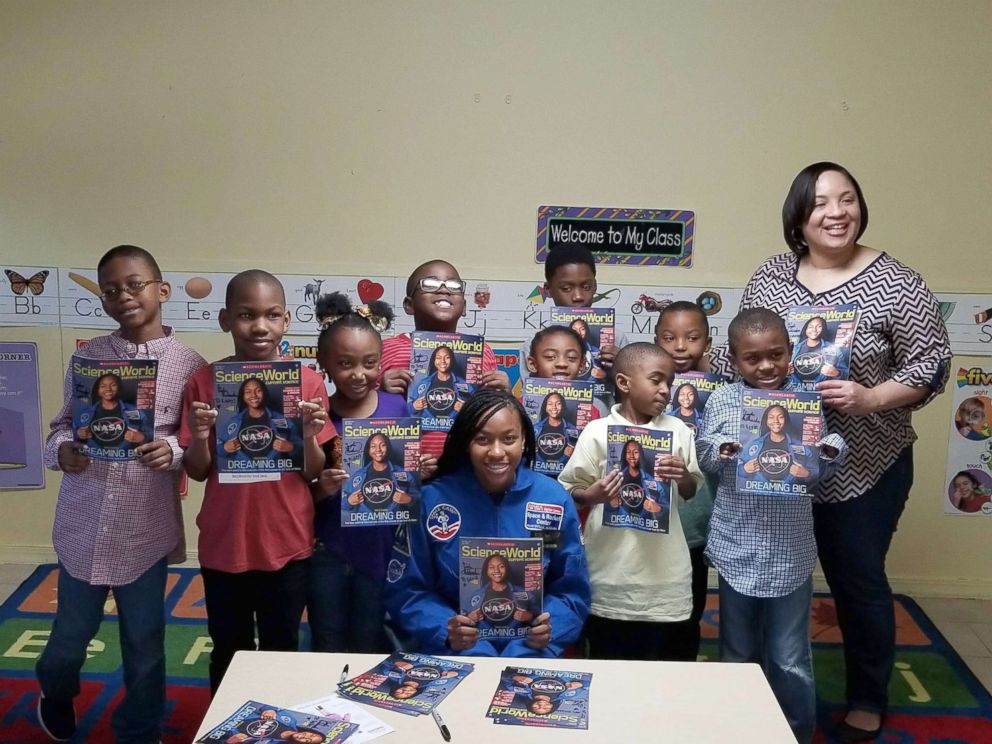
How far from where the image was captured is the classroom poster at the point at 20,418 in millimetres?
4129

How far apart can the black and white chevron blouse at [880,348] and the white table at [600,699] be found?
1067 mm

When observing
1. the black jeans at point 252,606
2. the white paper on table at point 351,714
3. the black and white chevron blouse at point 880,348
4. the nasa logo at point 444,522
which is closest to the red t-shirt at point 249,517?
the black jeans at point 252,606

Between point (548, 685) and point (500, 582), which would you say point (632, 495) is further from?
point (548, 685)

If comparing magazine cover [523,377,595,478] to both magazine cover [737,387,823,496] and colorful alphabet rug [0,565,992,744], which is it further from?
colorful alphabet rug [0,565,992,744]

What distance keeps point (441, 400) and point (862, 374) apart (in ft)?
4.26

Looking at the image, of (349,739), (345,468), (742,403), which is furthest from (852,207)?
(349,739)

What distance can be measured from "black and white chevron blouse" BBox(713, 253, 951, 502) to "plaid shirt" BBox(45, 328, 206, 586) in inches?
73.3

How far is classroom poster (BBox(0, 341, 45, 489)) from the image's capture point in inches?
163

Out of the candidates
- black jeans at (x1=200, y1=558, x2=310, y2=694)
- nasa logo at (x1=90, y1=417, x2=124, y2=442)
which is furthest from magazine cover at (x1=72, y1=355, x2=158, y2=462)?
black jeans at (x1=200, y1=558, x2=310, y2=694)

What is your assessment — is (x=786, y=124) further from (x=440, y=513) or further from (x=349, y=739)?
(x=349, y=739)

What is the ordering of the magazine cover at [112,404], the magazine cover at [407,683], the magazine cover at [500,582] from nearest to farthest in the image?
the magazine cover at [407,683], the magazine cover at [500,582], the magazine cover at [112,404]

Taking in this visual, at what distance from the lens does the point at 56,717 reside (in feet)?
8.60

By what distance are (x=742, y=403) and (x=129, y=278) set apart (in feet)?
5.70

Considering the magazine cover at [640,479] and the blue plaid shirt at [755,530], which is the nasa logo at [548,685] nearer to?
the magazine cover at [640,479]
